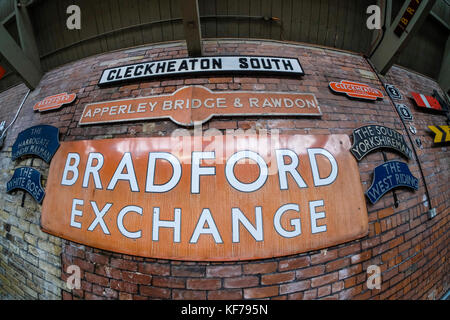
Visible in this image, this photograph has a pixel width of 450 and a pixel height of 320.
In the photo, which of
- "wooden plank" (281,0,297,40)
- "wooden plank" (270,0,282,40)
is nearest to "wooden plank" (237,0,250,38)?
"wooden plank" (270,0,282,40)

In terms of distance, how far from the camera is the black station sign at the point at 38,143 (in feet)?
5.40

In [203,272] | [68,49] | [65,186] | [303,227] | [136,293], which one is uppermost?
[68,49]

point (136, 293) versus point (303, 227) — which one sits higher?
point (303, 227)

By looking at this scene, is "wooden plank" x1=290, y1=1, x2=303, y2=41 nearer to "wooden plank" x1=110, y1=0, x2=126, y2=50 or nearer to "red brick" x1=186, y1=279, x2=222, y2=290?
"wooden plank" x1=110, y1=0, x2=126, y2=50

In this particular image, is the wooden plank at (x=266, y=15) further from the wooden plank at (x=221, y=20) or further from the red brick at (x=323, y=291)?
the red brick at (x=323, y=291)

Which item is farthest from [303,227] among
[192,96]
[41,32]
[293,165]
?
[41,32]

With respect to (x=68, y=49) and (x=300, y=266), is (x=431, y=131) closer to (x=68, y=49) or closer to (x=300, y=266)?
(x=300, y=266)

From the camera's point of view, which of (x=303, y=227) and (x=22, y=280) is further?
(x=22, y=280)

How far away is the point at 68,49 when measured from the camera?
8.02ft

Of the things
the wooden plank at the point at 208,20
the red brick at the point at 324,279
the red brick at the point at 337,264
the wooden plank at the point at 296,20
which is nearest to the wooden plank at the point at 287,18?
the wooden plank at the point at 296,20

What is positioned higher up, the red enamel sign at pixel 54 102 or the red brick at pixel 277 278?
the red enamel sign at pixel 54 102

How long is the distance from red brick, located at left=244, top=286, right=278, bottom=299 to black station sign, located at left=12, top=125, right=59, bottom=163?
2.33 m

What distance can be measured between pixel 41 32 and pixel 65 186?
2.93 meters

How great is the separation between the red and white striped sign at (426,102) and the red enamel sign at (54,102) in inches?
193
